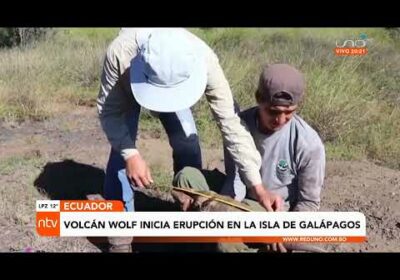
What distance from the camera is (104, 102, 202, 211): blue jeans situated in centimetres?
217

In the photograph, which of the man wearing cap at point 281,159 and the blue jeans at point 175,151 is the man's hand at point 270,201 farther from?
the blue jeans at point 175,151

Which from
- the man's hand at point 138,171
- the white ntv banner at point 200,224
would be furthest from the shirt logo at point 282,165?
the man's hand at point 138,171

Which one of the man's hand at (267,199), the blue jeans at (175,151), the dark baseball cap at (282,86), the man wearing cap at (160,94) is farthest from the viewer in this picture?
the blue jeans at (175,151)

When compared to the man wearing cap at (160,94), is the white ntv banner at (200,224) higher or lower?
lower

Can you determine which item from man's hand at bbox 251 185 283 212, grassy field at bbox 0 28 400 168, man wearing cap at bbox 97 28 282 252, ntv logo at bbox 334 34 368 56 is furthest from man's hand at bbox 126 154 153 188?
ntv logo at bbox 334 34 368 56

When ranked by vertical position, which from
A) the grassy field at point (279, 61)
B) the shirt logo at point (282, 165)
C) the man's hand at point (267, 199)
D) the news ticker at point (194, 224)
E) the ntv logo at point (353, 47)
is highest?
the ntv logo at point (353, 47)

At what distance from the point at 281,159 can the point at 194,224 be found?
0.35 meters

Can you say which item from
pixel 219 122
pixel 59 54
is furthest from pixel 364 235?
pixel 59 54

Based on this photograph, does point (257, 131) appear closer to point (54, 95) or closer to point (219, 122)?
point (219, 122)

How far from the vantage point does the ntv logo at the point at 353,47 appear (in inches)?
86.0
